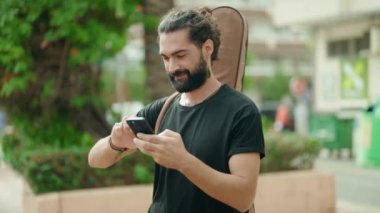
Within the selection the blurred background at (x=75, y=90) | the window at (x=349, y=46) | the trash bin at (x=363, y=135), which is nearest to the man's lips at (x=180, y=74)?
the blurred background at (x=75, y=90)

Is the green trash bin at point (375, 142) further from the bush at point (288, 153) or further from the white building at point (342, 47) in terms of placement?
the bush at point (288, 153)

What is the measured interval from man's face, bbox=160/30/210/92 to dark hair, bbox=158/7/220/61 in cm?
2

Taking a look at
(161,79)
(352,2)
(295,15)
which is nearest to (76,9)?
(161,79)

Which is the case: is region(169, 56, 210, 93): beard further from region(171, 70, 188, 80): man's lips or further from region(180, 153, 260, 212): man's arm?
region(180, 153, 260, 212): man's arm

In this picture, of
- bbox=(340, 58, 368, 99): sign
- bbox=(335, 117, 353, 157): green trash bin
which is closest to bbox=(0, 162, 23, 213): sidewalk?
bbox=(335, 117, 353, 157): green trash bin

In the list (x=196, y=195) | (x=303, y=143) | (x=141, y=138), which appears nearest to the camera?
(x=141, y=138)

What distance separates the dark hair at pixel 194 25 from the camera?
2.25 metres

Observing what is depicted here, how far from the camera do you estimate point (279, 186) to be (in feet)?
22.0

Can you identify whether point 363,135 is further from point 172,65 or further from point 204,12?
point 172,65

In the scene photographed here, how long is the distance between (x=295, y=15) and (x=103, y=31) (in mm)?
11328

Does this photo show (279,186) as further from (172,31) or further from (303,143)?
Answer: (172,31)

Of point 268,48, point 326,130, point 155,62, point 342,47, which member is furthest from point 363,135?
point 268,48

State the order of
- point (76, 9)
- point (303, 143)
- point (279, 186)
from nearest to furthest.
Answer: point (76, 9)
point (279, 186)
point (303, 143)

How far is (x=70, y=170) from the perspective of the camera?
6.08m
